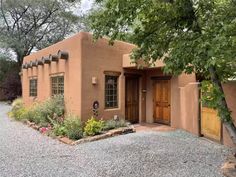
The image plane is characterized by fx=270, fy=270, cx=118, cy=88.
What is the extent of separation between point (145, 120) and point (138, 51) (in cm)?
695

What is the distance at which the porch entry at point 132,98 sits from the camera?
12.9 m

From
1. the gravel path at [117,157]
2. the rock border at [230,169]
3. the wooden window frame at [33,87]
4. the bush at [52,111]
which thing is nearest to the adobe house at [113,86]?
the bush at [52,111]

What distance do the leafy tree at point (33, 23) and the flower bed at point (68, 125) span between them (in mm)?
15519

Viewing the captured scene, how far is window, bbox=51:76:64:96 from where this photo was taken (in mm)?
12442

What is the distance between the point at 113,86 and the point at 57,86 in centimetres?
282

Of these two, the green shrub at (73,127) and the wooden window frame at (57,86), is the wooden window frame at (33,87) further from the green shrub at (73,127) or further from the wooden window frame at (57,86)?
the green shrub at (73,127)

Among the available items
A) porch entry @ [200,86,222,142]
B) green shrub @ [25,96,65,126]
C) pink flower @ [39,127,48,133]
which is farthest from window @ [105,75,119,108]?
porch entry @ [200,86,222,142]

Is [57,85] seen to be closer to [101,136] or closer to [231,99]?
[101,136]

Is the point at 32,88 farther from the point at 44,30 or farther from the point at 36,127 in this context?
the point at 44,30

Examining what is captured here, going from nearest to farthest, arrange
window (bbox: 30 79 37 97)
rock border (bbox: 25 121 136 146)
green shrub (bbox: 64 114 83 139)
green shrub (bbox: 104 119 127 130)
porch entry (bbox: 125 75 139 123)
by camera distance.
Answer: rock border (bbox: 25 121 136 146)
green shrub (bbox: 64 114 83 139)
green shrub (bbox: 104 119 127 130)
porch entry (bbox: 125 75 139 123)
window (bbox: 30 79 37 97)

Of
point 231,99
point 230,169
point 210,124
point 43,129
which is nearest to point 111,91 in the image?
point 43,129

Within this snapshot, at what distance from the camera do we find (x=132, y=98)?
13.1 m

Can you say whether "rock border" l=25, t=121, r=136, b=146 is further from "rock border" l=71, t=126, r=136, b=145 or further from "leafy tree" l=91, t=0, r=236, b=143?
"leafy tree" l=91, t=0, r=236, b=143

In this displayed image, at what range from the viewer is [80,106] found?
10.5m
